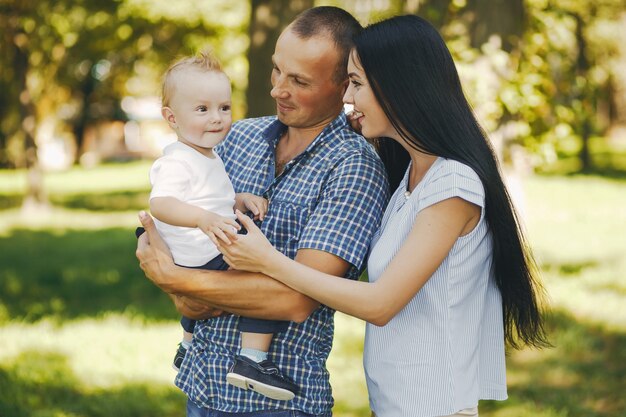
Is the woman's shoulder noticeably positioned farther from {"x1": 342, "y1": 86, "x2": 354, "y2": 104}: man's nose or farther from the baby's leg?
the baby's leg

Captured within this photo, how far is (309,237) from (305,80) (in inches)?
22.2

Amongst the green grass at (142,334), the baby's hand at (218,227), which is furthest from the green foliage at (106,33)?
the baby's hand at (218,227)

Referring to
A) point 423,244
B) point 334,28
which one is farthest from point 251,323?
point 334,28

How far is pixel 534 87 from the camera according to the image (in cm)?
688

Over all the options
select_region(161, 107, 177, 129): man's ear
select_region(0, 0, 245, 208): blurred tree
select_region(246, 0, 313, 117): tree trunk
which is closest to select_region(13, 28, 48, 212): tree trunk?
select_region(0, 0, 245, 208): blurred tree

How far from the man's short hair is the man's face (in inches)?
0.7

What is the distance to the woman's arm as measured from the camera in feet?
8.13

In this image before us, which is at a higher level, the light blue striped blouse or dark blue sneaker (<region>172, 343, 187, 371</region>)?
the light blue striped blouse

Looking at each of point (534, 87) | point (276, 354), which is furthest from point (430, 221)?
point (534, 87)

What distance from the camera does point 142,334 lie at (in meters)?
7.55

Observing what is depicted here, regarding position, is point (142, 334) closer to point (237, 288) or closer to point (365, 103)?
point (237, 288)

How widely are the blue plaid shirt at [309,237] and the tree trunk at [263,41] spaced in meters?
4.84

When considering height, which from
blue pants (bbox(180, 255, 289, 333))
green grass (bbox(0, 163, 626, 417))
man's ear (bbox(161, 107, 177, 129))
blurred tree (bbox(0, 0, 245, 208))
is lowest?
green grass (bbox(0, 163, 626, 417))

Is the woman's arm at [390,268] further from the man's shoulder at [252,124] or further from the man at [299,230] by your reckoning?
the man's shoulder at [252,124]
